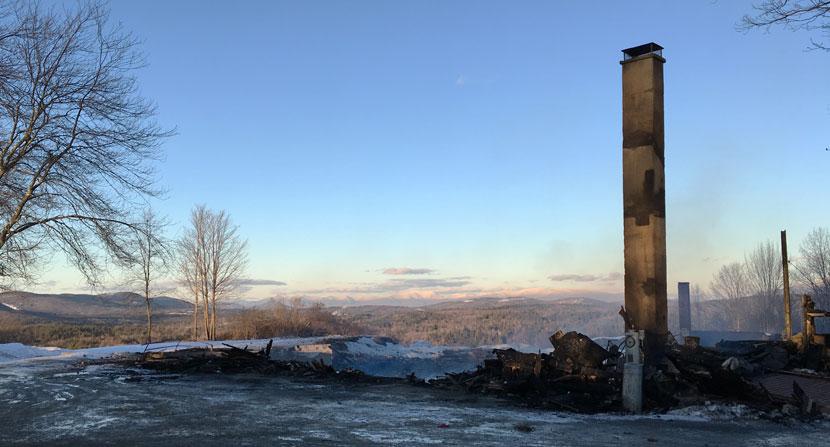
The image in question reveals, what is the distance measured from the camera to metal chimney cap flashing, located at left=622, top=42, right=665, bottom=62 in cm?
1545

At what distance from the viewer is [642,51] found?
51.3 feet

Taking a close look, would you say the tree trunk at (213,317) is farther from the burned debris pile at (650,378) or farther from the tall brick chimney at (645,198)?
the tall brick chimney at (645,198)

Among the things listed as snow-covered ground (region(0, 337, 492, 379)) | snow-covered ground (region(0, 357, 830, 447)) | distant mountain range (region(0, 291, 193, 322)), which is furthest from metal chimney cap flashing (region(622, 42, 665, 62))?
distant mountain range (region(0, 291, 193, 322))

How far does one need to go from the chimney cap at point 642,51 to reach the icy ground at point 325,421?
9429 millimetres

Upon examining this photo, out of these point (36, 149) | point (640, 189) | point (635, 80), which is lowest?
point (640, 189)

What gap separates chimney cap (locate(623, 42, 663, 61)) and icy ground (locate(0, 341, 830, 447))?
9429 mm

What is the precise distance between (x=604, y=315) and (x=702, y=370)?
242 feet

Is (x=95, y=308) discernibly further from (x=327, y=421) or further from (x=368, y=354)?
(x=327, y=421)

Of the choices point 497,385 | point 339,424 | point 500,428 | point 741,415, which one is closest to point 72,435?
point 339,424

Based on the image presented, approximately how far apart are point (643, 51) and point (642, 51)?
27mm

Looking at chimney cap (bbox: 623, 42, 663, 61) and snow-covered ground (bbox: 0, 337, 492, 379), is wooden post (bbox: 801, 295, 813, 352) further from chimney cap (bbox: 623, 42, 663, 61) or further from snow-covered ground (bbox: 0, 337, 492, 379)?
snow-covered ground (bbox: 0, 337, 492, 379)

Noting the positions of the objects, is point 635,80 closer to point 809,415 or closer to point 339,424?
point 809,415

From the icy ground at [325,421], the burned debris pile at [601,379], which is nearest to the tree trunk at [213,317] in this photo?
the icy ground at [325,421]

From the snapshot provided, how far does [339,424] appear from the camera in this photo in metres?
9.46
